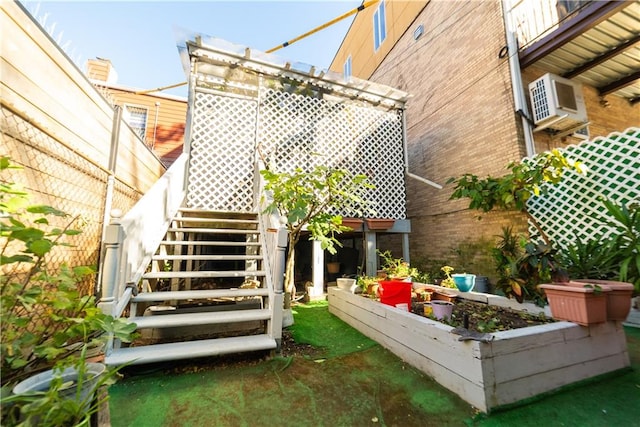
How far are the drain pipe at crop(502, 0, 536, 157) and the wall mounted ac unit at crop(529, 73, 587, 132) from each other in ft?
0.69

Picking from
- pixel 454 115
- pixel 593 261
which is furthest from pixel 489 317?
pixel 454 115

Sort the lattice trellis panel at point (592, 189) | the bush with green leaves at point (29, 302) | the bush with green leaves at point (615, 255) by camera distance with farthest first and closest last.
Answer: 1. the lattice trellis panel at point (592, 189)
2. the bush with green leaves at point (615, 255)
3. the bush with green leaves at point (29, 302)

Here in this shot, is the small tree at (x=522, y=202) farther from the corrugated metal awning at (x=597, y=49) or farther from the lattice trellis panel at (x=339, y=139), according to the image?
the corrugated metal awning at (x=597, y=49)

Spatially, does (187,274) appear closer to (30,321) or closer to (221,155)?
(30,321)

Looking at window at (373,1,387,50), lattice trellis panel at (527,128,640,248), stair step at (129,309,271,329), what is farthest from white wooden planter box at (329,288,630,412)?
window at (373,1,387,50)

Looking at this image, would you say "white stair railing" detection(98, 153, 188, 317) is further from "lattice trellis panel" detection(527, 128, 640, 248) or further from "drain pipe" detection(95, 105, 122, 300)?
"lattice trellis panel" detection(527, 128, 640, 248)

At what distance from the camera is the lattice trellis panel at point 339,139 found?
5398 mm

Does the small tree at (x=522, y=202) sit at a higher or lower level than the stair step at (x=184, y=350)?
higher

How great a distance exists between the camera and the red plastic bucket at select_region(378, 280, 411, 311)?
2.90m

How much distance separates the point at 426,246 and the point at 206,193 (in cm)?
570

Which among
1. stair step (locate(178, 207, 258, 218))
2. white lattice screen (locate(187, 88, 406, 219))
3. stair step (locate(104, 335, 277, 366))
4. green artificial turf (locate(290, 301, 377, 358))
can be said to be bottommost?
green artificial turf (locate(290, 301, 377, 358))

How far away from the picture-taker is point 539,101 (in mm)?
4949

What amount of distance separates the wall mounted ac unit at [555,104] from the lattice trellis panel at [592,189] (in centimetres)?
133

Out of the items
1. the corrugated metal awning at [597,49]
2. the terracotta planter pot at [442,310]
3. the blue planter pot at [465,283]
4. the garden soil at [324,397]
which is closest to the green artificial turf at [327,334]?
the garden soil at [324,397]
